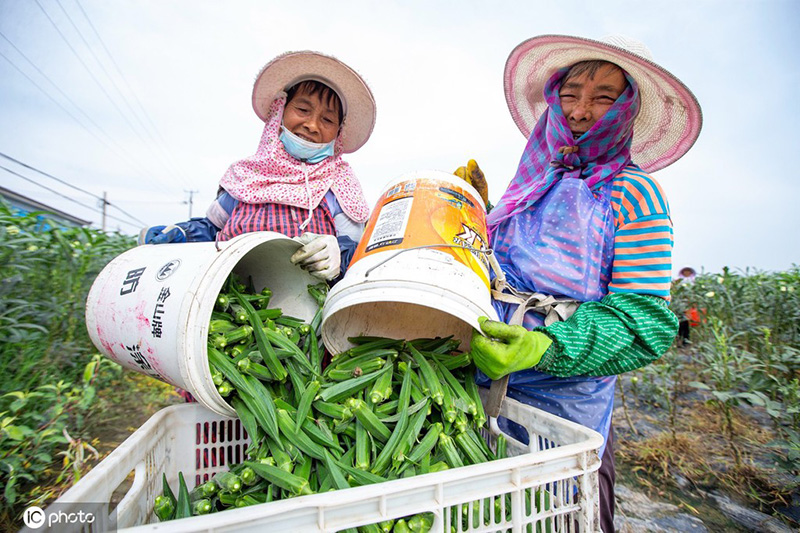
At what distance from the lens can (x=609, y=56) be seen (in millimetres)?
1497

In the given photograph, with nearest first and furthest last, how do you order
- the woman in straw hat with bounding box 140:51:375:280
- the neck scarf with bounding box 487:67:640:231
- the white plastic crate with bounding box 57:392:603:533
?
the white plastic crate with bounding box 57:392:603:533 → the neck scarf with bounding box 487:67:640:231 → the woman in straw hat with bounding box 140:51:375:280

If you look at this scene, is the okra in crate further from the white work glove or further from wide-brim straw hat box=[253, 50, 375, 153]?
wide-brim straw hat box=[253, 50, 375, 153]

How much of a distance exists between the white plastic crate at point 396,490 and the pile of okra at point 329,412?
11cm

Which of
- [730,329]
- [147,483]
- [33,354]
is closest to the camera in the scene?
[147,483]

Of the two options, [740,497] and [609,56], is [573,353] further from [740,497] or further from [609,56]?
[740,497]

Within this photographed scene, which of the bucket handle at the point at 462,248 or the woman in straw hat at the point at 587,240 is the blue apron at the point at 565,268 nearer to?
the woman in straw hat at the point at 587,240

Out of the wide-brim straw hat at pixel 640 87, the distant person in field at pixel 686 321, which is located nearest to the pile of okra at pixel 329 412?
the wide-brim straw hat at pixel 640 87

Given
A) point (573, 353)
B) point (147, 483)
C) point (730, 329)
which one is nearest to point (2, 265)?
point (147, 483)

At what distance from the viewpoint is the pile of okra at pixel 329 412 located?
1.18m

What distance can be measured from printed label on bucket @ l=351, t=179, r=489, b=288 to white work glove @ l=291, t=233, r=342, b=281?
0.66ft

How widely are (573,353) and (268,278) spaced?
4.45 ft

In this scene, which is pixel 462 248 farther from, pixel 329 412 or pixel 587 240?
pixel 329 412

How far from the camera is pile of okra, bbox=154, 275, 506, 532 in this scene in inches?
46.3

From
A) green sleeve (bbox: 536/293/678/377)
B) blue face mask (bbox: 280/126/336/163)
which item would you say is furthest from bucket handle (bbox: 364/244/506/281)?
blue face mask (bbox: 280/126/336/163)
